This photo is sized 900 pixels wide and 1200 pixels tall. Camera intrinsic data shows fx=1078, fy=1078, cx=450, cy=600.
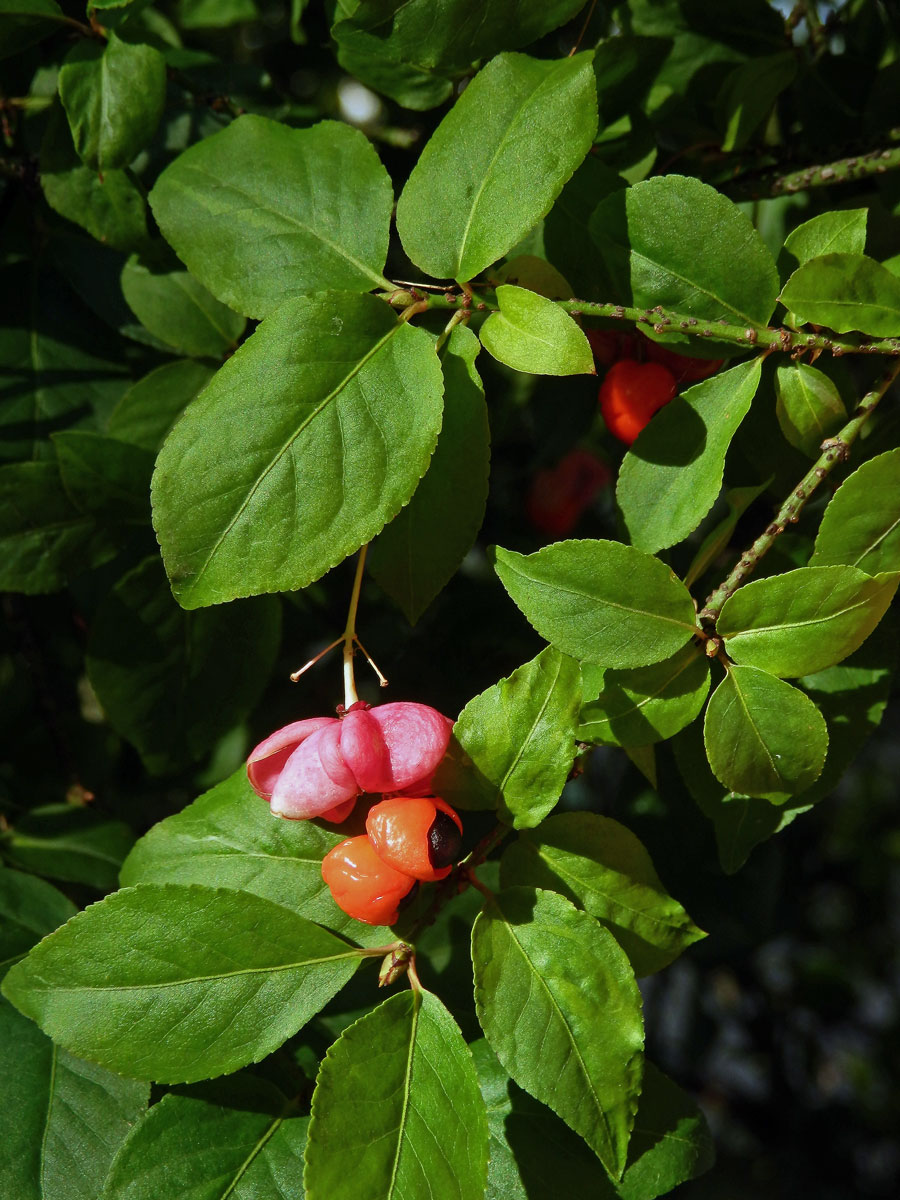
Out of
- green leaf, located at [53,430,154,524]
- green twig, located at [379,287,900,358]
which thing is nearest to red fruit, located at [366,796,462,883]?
green twig, located at [379,287,900,358]

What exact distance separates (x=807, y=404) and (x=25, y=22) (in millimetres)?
679

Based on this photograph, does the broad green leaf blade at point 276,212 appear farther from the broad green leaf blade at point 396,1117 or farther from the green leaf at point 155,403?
the broad green leaf blade at point 396,1117

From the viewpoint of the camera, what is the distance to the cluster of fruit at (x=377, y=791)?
63 cm

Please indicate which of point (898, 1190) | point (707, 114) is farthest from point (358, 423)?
point (898, 1190)

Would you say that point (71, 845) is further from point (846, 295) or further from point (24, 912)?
point (846, 295)

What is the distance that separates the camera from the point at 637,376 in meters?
0.79

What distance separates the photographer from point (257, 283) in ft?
2.46

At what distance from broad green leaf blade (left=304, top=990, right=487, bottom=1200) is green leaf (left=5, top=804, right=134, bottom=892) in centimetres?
40

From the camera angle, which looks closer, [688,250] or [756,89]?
[688,250]

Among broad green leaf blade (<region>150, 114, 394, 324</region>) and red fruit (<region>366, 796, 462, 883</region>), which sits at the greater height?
broad green leaf blade (<region>150, 114, 394, 324</region>)

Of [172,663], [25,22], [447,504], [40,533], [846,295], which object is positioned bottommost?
[172,663]

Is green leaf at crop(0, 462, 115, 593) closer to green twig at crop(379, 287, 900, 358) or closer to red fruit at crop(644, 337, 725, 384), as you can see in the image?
green twig at crop(379, 287, 900, 358)

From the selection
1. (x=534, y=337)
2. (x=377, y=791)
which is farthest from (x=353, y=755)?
(x=534, y=337)

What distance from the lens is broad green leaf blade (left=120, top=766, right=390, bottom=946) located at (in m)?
0.74
